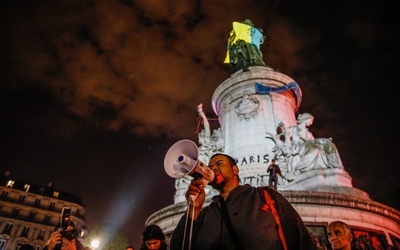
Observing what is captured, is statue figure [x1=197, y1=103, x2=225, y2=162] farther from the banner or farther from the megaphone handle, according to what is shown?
the megaphone handle

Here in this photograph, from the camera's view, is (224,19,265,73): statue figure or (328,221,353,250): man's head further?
(224,19,265,73): statue figure

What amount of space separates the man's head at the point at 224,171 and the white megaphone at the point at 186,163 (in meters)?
0.11

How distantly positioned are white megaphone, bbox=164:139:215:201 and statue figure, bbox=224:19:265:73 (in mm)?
19719

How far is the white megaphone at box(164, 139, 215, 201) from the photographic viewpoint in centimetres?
263

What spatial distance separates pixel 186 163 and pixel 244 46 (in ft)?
73.0

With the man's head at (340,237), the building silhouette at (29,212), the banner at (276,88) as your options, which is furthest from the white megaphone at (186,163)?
Result: the building silhouette at (29,212)

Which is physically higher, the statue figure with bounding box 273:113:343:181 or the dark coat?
the statue figure with bounding box 273:113:343:181

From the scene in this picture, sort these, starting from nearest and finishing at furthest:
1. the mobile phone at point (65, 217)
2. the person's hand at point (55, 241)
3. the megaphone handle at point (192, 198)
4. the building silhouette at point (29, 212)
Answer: the megaphone handle at point (192, 198), the person's hand at point (55, 241), the mobile phone at point (65, 217), the building silhouette at point (29, 212)

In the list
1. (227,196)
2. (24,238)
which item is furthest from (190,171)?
(24,238)

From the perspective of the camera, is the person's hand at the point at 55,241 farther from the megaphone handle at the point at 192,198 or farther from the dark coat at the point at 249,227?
the megaphone handle at the point at 192,198

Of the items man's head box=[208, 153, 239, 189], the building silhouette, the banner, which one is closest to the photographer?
man's head box=[208, 153, 239, 189]

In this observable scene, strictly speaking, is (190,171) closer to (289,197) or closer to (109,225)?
(289,197)

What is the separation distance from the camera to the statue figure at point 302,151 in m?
12.7

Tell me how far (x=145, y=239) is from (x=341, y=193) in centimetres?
908
